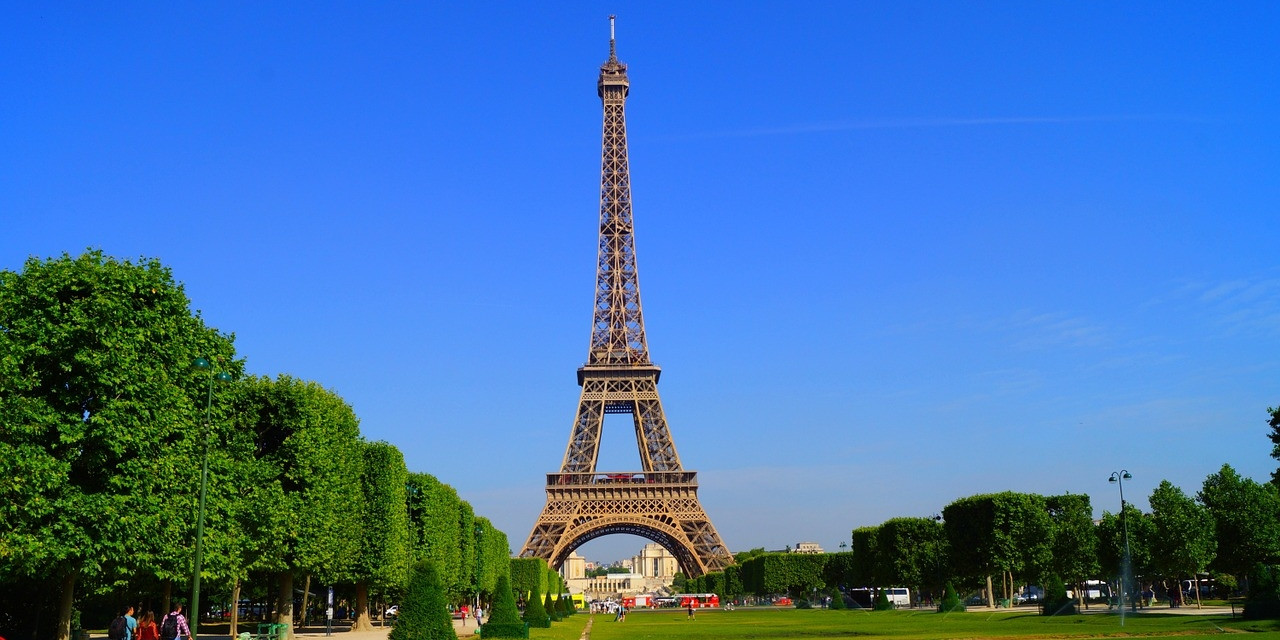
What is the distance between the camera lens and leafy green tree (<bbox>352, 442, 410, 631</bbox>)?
155 ft

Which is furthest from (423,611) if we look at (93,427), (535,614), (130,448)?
(535,614)

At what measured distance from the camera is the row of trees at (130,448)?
26719mm

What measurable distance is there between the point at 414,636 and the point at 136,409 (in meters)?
9.73

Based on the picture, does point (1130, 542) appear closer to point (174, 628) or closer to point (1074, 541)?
point (1074, 541)

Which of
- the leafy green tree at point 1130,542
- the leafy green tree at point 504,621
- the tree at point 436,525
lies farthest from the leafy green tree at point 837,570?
the leafy green tree at point 504,621

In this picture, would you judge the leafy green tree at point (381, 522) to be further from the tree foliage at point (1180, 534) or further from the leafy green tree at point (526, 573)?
the leafy green tree at point (526, 573)

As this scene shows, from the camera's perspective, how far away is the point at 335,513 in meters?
41.8

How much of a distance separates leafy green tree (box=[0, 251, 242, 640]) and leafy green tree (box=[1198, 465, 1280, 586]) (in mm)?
54560

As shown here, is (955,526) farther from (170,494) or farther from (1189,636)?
(170,494)

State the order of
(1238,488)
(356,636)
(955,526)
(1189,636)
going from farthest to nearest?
(955,526) < (1238,488) < (356,636) < (1189,636)

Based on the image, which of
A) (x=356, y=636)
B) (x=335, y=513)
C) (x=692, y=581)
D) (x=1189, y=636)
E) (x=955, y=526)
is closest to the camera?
(x=1189, y=636)

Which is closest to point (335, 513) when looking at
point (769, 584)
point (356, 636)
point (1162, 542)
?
point (356, 636)

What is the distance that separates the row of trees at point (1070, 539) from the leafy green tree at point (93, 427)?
1648 inches

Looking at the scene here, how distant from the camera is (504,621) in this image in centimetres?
4234
